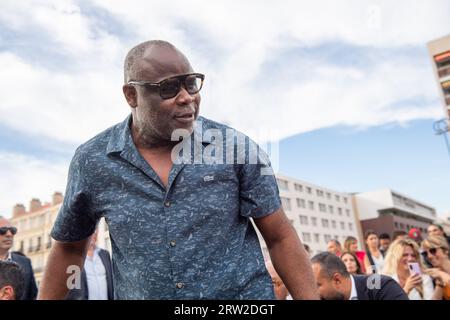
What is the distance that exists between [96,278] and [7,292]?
88.0 inches

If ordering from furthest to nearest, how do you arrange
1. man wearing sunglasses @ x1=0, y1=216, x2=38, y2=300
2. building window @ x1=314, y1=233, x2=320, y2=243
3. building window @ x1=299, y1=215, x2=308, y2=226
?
building window @ x1=314, y1=233, x2=320, y2=243
building window @ x1=299, y1=215, x2=308, y2=226
man wearing sunglasses @ x1=0, y1=216, x2=38, y2=300

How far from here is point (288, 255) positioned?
164 centimetres

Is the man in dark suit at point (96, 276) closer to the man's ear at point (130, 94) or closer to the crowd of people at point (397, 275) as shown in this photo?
the crowd of people at point (397, 275)

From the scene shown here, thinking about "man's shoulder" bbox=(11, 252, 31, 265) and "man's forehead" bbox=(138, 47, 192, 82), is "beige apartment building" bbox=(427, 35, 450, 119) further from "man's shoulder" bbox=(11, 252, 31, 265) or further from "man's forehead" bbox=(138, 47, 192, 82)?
"man's forehead" bbox=(138, 47, 192, 82)

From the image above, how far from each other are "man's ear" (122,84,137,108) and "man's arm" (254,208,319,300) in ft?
2.38

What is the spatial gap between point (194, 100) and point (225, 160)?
0.26 metres

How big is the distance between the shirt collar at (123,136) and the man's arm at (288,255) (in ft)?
1.25

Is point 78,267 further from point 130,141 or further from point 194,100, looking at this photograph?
point 194,100

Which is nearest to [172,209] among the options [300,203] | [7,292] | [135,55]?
[135,55]

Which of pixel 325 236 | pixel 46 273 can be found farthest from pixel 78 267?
pixel 325 236

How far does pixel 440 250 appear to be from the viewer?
478 cm

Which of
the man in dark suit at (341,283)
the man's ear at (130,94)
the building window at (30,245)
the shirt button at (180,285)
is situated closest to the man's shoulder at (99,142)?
the man's ear at (130,94)

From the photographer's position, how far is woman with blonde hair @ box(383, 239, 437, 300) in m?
4.55

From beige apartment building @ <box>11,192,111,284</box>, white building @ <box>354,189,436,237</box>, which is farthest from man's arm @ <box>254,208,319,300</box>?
white building @ <box>354,189,436,237</box>
